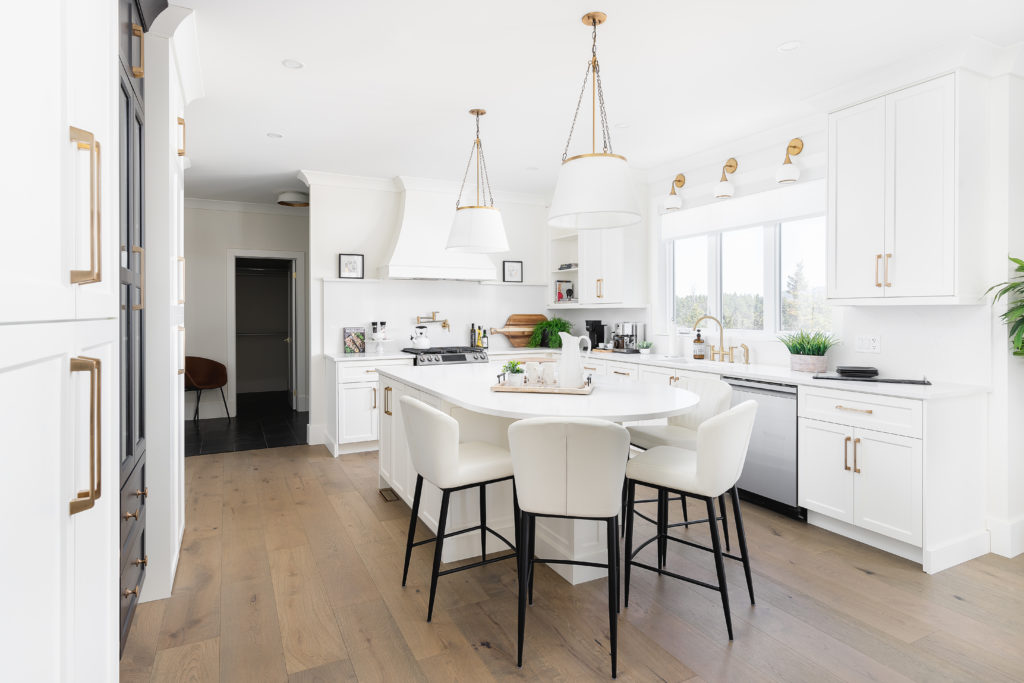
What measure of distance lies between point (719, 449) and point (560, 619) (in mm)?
923

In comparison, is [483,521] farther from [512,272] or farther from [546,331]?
[512,272]

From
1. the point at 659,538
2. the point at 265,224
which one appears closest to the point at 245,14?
the point at 659,538

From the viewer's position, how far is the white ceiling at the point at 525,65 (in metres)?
2.63

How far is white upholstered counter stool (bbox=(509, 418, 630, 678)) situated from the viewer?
2.01 meters

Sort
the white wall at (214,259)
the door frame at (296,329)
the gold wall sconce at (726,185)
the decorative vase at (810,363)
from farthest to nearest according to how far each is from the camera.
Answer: the door frame at (296,329)
the white wall at (214,259)
the gold wall sconce at (726,185)
the decorative vase at (810,363)

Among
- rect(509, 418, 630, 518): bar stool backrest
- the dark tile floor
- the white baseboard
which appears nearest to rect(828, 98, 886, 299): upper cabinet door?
the white baseboard

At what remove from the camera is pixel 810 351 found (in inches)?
148

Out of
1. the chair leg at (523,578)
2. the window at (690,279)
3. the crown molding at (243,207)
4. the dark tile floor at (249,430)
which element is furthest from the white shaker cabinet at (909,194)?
the crown molding at (243,207)

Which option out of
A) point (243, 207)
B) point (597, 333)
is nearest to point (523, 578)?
point (597, 333)

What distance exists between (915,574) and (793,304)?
2.03 metres

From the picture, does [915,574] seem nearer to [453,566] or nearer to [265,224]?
[453,566]

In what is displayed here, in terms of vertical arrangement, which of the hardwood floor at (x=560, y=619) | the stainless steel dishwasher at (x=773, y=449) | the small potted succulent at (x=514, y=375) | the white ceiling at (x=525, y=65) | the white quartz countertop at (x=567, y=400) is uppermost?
the white ceiling at (x=525, y=65)

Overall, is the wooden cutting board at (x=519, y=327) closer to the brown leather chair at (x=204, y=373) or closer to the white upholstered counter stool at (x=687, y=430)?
the brown leather chair at (x=204, y=373)

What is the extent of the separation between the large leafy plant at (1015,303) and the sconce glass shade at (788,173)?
1374 millimetres
